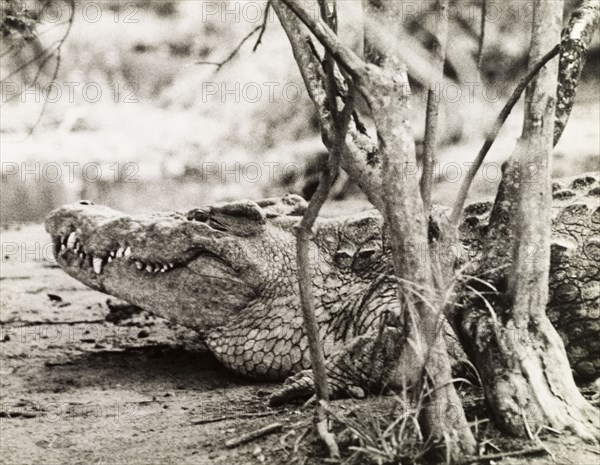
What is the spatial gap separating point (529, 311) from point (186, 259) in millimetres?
2060

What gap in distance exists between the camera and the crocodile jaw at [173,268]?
3.79 meters

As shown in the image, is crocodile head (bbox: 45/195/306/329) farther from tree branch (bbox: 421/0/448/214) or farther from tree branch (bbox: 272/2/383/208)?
tree branch (bbox: 421/0/448/214)

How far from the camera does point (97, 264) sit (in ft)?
13.0

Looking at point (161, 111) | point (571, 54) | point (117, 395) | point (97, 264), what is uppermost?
point (161, 111)

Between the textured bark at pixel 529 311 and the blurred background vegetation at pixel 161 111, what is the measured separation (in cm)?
487

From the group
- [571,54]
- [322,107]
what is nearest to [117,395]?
[322,107]

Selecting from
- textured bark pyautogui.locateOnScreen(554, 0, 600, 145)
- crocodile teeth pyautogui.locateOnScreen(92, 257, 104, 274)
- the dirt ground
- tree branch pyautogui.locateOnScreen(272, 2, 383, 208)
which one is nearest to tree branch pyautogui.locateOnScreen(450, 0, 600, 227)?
textured bark pyautogui.locateOnScreen(554, 0, 600, 145)

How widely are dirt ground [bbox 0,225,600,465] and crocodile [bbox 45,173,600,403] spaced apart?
0.93 ft

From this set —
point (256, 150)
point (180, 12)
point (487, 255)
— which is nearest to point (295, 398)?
point (487, 255)

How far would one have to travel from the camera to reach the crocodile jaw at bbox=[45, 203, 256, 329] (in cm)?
379

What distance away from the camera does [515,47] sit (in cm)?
716

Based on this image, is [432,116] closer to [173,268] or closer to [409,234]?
[409,234]

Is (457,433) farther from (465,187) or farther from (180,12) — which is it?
(180,12)

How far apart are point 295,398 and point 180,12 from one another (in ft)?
20.6
